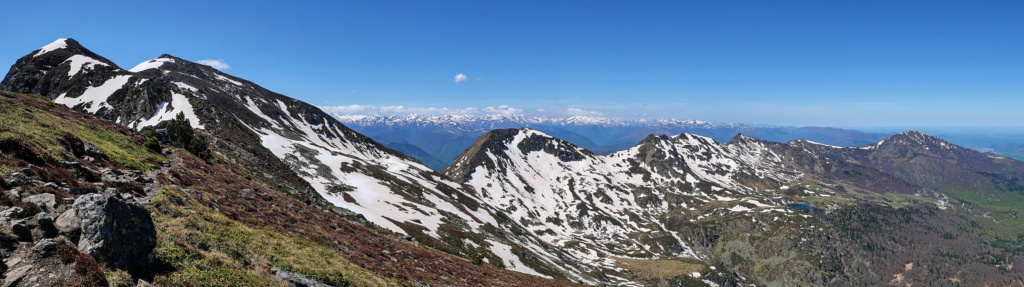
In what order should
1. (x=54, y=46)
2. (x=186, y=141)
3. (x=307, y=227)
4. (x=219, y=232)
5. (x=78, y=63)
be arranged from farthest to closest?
(x=54, y=46)
(x=78, y=63)
(x=186, y=141)
(x=307, y=227)
(x=219, y=232)

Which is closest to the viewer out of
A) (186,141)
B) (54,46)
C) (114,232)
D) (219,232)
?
(114,232)

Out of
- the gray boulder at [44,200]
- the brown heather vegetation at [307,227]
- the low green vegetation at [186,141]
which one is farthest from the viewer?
the low green vegetation at [186,141]

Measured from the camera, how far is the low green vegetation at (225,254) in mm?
14078

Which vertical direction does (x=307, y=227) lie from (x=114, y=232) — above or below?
below

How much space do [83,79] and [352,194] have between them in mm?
97626

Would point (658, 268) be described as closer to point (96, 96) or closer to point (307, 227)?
point (307, 227)

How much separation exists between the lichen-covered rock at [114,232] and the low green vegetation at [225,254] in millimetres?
1116

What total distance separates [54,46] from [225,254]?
19174 centimetres

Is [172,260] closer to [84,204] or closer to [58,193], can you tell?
[84,204]

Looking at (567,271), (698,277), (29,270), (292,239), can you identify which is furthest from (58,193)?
(698,277)

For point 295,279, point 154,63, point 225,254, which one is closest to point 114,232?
point 225,254

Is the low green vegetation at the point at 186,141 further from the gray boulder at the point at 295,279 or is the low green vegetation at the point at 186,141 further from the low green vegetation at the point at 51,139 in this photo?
the gray boulder at the point at 295,279

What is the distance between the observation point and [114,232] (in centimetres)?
1160

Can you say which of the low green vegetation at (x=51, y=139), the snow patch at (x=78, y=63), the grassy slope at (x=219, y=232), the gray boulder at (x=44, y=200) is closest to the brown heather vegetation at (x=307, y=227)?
the grassy slope at (x=219, y=232)
